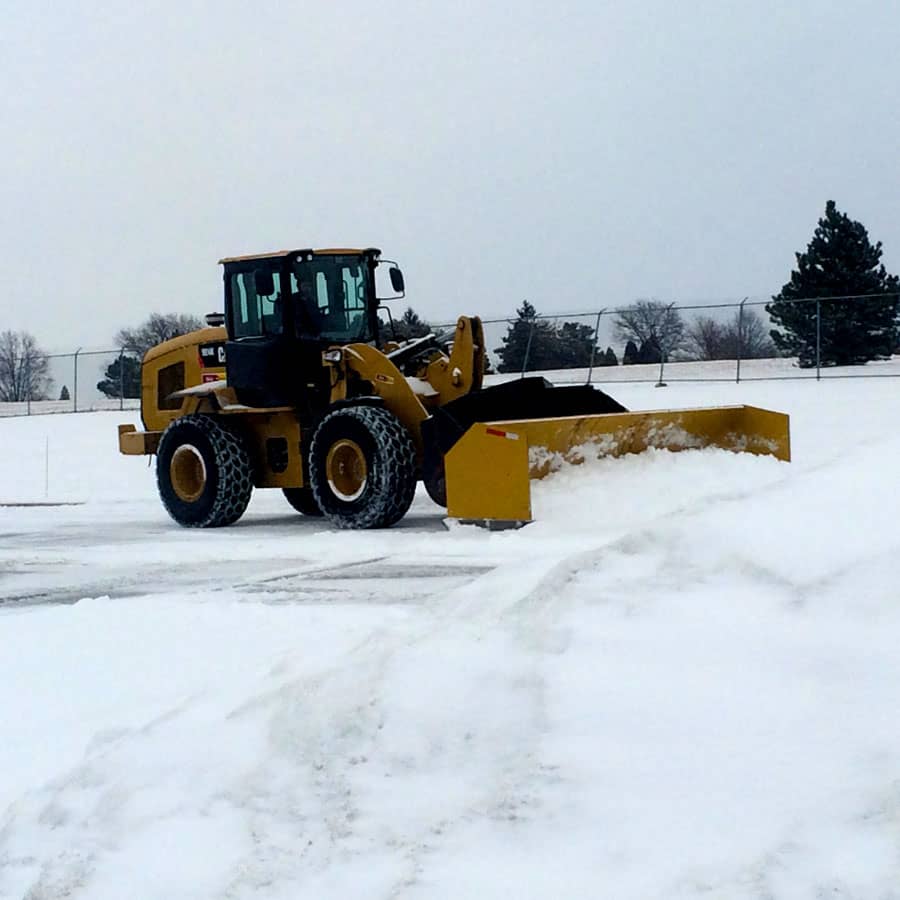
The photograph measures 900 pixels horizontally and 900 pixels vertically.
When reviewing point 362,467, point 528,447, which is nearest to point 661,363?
point 362,467

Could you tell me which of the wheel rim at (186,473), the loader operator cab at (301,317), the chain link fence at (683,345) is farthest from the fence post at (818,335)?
the wheel rim at (186,473)

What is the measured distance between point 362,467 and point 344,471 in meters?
0.32

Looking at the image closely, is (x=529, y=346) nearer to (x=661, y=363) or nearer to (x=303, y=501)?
(x=661, y=363)

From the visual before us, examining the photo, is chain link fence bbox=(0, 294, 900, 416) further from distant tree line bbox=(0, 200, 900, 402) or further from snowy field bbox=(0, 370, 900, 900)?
snowy field bbox=(0, 370, 900, 900)

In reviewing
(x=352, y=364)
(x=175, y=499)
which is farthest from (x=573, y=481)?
(x=175, y=499)

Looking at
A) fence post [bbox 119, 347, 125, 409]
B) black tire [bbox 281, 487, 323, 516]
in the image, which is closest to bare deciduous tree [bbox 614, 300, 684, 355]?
fence post [bbox 119, 347, 125, 409]

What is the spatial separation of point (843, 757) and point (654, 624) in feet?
3.41

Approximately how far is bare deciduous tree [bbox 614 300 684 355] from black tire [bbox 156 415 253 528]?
709 inches

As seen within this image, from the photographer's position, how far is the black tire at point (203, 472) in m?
15.6

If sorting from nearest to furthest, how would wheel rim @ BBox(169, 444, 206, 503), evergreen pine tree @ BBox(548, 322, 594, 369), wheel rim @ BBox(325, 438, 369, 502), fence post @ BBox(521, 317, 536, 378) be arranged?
1. wheel rim @ BBox(325, 438, 369, 502)
2. wheel rim @ BBox(169, 444, 206, 503)
3. evergreen pine tree @ BBox(548, 322, 594, 369)
4. fence post @ BBox(521, 317, 536, 378)

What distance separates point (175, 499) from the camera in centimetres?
1617

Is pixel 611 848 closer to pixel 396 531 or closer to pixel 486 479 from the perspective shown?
pixel 486 479

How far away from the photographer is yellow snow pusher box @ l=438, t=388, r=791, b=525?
1250 centimetres

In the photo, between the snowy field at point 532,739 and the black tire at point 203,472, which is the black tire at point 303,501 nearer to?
the black tire at point 203,472
